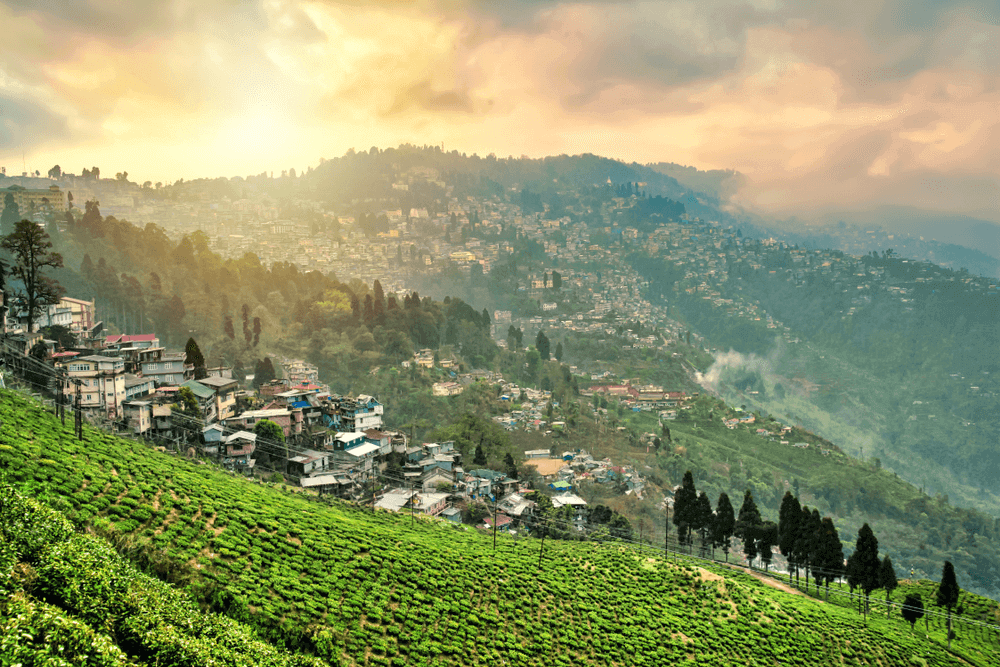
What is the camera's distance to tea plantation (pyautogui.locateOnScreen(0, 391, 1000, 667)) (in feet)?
31.0

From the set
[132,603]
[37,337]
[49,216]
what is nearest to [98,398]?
[37,337]

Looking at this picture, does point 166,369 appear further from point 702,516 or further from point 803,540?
Answer: point 803,540

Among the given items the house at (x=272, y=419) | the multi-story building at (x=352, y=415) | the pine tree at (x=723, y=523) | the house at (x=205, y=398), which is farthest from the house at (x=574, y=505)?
the house at (x=205, y=398)

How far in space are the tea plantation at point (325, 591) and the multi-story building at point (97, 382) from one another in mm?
8474

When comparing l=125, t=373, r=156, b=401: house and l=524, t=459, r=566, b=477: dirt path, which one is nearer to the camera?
l=125, t=373, r=156, b=401: house

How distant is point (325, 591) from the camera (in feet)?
52.7

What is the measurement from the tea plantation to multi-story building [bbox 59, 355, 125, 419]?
27.8ft

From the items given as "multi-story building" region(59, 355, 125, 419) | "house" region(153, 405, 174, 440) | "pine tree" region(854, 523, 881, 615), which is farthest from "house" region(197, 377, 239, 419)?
"pine tree" region(854, 523, 881, 615)

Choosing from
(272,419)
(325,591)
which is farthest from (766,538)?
(272,419)

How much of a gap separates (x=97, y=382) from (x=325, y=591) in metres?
20.4

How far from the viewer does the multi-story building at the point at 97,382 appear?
28156 millimetres

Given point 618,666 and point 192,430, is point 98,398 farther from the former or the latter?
point 618,666

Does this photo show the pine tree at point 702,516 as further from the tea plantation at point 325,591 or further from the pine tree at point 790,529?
the tea plantation at point 325,591

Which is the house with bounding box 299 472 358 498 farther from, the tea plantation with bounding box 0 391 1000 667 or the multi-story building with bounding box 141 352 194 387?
the multi-story building with bounding box 141 352 194 387
